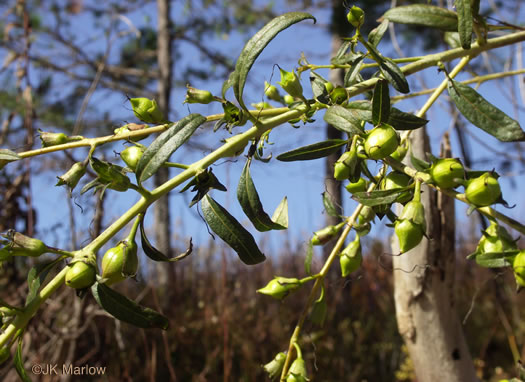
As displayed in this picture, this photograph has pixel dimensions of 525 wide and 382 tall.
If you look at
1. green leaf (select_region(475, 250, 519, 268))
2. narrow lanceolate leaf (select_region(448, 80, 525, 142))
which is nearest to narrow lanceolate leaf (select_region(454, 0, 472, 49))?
narrow lanceolate leaf (select_region(448, 80, 525, 142))

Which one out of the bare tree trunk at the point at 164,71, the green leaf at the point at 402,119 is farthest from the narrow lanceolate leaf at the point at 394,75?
the bare tree trunk at the point at 164,71

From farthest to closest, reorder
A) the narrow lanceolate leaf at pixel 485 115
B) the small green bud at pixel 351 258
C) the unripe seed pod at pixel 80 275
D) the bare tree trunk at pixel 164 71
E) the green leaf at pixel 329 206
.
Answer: the bare tree trunk at pixel 164 71 → the green leaf at pixel 329 206 → the small green bud at pixel 351 258 → the narrow lanceolate leaf at pixel 485 115 → the unripe seed pod at pixel 80 275

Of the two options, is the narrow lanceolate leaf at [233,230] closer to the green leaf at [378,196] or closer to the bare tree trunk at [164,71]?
the green leaf at [378,196]

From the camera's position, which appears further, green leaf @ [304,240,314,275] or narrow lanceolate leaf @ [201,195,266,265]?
green leaf @ [304,240,314,275]

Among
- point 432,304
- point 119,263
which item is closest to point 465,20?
point 119,263

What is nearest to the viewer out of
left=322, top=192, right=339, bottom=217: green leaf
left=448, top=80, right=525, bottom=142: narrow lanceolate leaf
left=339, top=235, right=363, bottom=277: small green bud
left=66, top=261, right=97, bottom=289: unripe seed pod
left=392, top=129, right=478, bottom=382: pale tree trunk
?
left=66, top=261, right=97, bottom=289: unripe seed pod

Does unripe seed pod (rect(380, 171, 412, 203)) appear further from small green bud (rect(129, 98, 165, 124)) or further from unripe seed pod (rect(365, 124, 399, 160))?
small green bud (rect(129, 98, 165, 124))
